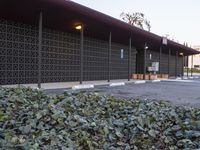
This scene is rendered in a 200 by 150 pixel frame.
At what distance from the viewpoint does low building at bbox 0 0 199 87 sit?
46.9 ft

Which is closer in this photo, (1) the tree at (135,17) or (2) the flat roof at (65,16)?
(2) the flat roof at (65,16)

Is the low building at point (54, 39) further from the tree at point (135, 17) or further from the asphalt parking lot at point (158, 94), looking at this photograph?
the tree at point (135, 17)

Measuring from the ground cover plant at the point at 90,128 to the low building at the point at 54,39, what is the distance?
838cm

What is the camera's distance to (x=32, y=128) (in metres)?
4.31

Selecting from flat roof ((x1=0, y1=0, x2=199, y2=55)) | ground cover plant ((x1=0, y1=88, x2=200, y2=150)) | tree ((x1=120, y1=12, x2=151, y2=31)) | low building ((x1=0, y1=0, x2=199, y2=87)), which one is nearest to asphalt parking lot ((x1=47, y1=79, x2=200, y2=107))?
low building ((x1=0, y1=0, x2=199, y2=87))

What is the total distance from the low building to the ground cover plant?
27.5ft

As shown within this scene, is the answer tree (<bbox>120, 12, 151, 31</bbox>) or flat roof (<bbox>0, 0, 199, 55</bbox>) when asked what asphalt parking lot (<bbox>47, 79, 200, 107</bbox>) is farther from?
tree (<bbox>120, 12, 151, 31</bbox>)

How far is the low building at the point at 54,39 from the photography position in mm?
14305

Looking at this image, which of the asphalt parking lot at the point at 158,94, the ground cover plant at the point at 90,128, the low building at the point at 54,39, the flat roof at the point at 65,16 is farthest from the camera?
the low building at the point at 54,39

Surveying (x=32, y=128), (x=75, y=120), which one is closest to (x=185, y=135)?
(x=75, y=120)

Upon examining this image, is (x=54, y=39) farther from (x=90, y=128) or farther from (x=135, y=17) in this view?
(x=135, y=17)

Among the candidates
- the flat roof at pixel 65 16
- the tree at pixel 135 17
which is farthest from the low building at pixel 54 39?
the tree at pixel 135 17

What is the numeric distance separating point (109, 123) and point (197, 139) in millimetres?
1307

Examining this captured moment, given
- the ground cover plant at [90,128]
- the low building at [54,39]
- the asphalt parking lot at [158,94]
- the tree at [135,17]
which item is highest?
the tree at [135,17]
